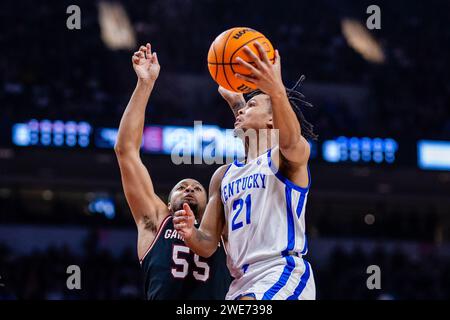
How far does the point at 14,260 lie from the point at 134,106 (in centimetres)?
1164

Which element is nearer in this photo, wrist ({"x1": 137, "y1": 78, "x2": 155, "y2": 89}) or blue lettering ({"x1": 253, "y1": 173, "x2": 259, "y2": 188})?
blue lettering ({"x1": 253, "y1": 173, "x2": 259, "y2": 188})

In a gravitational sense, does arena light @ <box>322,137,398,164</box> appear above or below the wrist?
below

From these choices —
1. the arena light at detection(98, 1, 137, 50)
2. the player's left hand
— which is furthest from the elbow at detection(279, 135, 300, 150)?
the arena light at detection(98, 1, 137, 50)

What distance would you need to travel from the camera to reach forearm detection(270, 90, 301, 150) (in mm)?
3904

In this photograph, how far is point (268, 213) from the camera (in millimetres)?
4270

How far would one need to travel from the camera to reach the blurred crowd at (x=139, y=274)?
595 inches

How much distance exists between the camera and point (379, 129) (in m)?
16.7

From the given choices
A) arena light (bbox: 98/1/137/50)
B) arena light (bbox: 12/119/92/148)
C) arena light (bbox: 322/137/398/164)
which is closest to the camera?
arena light (bbox: 12/119/92/148)

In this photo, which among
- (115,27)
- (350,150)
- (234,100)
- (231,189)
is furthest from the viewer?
(115,27)

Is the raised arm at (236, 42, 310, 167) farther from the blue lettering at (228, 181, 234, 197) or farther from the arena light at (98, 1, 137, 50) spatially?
the arena light at (98, 1, 137, 50)

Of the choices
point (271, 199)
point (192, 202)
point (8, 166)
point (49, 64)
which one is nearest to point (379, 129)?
point (49, 64)

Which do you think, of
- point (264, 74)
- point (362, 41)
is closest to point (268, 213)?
point (264, 74)

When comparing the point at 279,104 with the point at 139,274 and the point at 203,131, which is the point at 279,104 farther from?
the point at 139,274

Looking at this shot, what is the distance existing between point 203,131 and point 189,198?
956 centimetres
